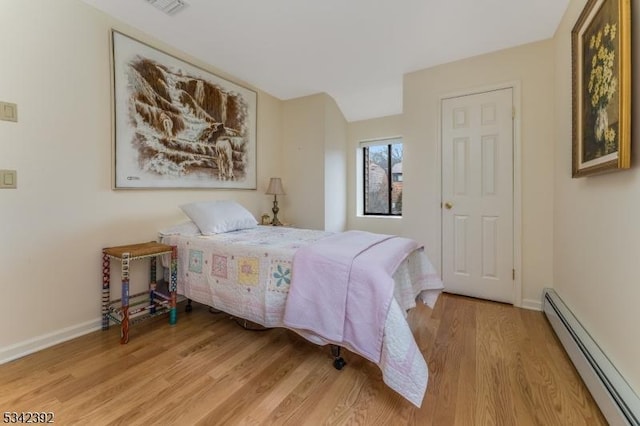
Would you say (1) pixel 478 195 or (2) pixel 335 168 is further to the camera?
(2) pixel 335 168

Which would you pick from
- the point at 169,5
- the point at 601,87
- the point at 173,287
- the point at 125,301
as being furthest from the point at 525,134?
the point at 125,301

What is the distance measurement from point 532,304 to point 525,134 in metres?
1.51

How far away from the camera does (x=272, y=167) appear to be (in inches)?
150

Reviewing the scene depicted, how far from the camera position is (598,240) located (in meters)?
1.55

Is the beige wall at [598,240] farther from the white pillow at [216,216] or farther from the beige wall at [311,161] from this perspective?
the white pillow at [216,216]

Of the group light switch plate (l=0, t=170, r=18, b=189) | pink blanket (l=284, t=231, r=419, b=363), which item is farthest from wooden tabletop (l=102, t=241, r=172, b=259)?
pink blanket (l=284, t=231, r=419, b=363)

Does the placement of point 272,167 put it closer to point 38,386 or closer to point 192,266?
point 192,266

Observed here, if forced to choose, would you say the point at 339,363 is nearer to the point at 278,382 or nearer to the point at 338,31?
the point at 278,382

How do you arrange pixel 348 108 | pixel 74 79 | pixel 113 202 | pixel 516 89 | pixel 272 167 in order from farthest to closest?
pixel 348 108 → pixel 272 167 → pixel 516 89 → pixel 113 202 → pixel 74 79

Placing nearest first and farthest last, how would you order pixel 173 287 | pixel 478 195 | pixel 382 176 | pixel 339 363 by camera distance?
pixel 339 363
pixel 173 287
pixel 478 195
pixel 382 176

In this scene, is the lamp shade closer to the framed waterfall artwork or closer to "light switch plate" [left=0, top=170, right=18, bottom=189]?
the framed waterfall artwork

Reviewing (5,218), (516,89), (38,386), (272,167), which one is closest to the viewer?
(38,386)

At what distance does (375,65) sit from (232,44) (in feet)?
4.69

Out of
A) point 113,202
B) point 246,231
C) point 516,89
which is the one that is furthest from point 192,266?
point 516,89
